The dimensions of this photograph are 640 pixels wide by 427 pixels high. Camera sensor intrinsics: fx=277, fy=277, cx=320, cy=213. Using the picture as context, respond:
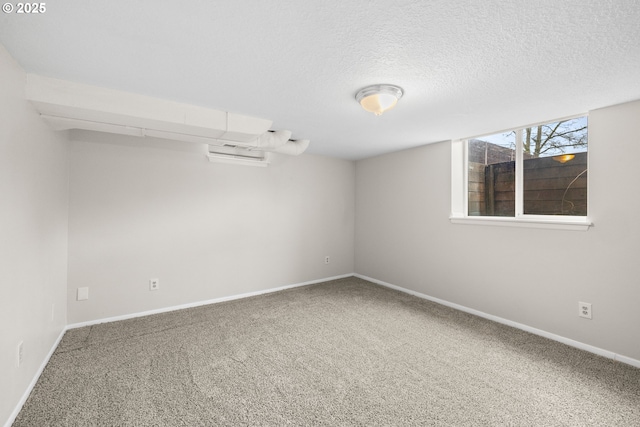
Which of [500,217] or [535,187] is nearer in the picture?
[535,187]

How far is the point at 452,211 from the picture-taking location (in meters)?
3.49

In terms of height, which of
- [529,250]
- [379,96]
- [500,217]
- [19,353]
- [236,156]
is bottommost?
[19,353]

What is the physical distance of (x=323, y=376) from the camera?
2.03 m

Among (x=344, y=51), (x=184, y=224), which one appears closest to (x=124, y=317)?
(x=184, y=224)

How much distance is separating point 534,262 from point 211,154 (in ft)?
12.4

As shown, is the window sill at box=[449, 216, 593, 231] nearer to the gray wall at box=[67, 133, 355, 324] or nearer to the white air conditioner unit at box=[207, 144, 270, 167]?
the gray wall at box=[67, 133, 355, 324]

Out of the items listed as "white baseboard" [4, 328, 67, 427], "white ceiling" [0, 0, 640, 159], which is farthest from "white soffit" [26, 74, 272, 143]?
"white baseboard" [4, 328, 67, 427]

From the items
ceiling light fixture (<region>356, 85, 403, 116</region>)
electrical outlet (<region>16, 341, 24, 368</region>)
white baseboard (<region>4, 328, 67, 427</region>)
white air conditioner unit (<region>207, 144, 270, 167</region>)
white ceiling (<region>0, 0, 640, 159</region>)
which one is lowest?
white baseboard (<region>4, 328, 67, 427</region>)

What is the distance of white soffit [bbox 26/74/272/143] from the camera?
1.95 metres

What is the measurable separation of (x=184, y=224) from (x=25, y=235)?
5.23 feet

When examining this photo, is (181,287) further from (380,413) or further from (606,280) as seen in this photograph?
(606,280)

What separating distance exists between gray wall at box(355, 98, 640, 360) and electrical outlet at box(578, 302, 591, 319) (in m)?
0.03

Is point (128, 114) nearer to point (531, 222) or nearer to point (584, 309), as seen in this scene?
point (531, 222)

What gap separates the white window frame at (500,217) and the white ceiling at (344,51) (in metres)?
0.78
